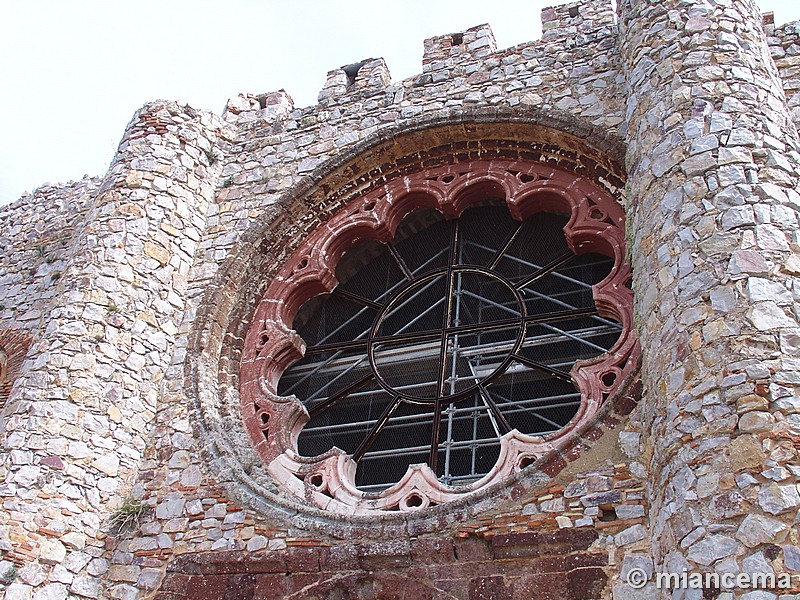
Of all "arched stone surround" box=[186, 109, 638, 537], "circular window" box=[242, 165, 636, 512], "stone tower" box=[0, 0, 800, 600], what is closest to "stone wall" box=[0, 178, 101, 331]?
"stone tower" box=[0, 0, 800, 600]

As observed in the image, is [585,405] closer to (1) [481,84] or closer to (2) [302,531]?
(2) [302,531]

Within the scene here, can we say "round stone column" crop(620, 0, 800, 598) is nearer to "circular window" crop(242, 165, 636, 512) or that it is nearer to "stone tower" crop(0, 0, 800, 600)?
"stone tower" crop(0, 0, 800, 600)

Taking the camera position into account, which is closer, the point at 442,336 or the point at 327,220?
the point at 442,336

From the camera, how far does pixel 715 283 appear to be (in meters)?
4.62

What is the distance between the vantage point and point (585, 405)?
18.2ft

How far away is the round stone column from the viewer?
12.9 feet

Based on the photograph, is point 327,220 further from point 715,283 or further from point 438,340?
point 715,283

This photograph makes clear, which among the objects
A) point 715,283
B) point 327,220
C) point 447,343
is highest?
point 327,220

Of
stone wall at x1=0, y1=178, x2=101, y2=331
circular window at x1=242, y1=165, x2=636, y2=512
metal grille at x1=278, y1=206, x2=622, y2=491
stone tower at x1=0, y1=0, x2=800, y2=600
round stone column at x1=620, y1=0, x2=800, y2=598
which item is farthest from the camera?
stone wall at x1=0, y1=178, x2=101, y2=331

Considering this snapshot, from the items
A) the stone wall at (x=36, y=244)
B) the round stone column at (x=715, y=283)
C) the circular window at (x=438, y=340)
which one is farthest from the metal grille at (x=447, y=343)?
the stone wall at (x=36, y=244)

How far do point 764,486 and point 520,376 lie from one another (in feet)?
8.91

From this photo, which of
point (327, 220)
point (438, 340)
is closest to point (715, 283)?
point (438, 340)

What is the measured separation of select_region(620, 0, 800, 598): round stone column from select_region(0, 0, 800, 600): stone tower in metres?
0.02

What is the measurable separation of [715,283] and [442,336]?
7.61 ft
